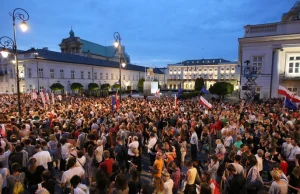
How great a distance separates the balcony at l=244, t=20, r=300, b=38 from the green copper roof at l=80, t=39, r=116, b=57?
62259 millimetres

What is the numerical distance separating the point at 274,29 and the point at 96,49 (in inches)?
2744

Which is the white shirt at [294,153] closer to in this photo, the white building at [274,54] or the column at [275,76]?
the white building at [274,54]

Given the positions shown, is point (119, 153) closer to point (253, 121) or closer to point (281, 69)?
point (253, 121)

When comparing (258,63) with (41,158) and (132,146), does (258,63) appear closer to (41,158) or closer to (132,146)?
(132,146)

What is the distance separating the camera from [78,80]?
172 ft

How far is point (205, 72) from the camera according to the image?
8912 centimetres

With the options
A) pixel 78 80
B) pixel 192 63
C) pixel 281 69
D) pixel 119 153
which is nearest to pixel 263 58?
pixel 281 69

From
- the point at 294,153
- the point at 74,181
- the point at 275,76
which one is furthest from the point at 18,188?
the point at 275,76

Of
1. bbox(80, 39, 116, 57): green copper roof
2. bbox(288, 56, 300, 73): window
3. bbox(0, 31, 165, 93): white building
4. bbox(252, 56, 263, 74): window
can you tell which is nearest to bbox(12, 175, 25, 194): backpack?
bbox(252, 56, 263, 74): window

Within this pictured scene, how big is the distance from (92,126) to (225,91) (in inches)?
968

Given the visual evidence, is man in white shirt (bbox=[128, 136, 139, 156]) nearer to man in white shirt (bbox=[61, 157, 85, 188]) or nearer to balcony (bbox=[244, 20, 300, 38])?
man in white shirt (bbox=[61, 157, 85, 188])

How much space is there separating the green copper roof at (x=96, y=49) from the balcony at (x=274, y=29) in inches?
2451

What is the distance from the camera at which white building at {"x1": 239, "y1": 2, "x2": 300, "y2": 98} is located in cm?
2609

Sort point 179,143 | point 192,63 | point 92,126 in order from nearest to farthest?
point 179,143
point 92,126
point 192,63
